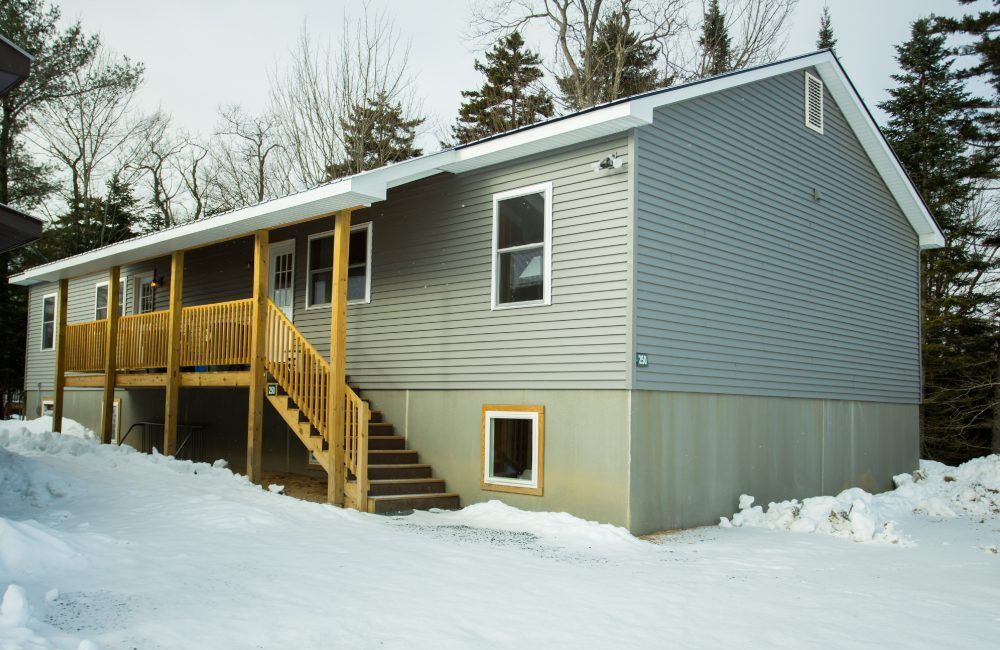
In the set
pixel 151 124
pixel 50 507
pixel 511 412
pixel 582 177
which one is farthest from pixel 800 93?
pixel 151 124

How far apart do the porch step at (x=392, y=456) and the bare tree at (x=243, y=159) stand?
2038 cm

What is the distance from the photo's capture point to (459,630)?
5.13 meters

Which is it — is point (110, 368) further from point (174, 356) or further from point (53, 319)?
point (53, 319)

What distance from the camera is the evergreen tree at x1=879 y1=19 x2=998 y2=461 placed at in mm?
20859

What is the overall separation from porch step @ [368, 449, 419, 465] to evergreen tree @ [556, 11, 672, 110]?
616 inches

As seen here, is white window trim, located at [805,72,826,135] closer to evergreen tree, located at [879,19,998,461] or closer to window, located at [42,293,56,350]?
evergreen tree, located at [879,19,998,461]

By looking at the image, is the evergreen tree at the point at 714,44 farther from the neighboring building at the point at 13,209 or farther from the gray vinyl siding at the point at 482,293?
the neighboring building at the point at 13,209

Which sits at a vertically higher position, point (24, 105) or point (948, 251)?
point (24, 105)

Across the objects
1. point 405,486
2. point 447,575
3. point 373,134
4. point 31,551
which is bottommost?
point 447,575

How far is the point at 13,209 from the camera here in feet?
27.6

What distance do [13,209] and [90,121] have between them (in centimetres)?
2606

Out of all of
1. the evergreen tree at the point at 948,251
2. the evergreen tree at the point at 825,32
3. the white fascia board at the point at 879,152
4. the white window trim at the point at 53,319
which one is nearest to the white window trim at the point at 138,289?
the white window trim at the point at 53,319

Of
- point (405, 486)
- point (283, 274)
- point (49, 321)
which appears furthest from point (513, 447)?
point (49, 321)

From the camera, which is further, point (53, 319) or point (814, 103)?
point (53, 319)
